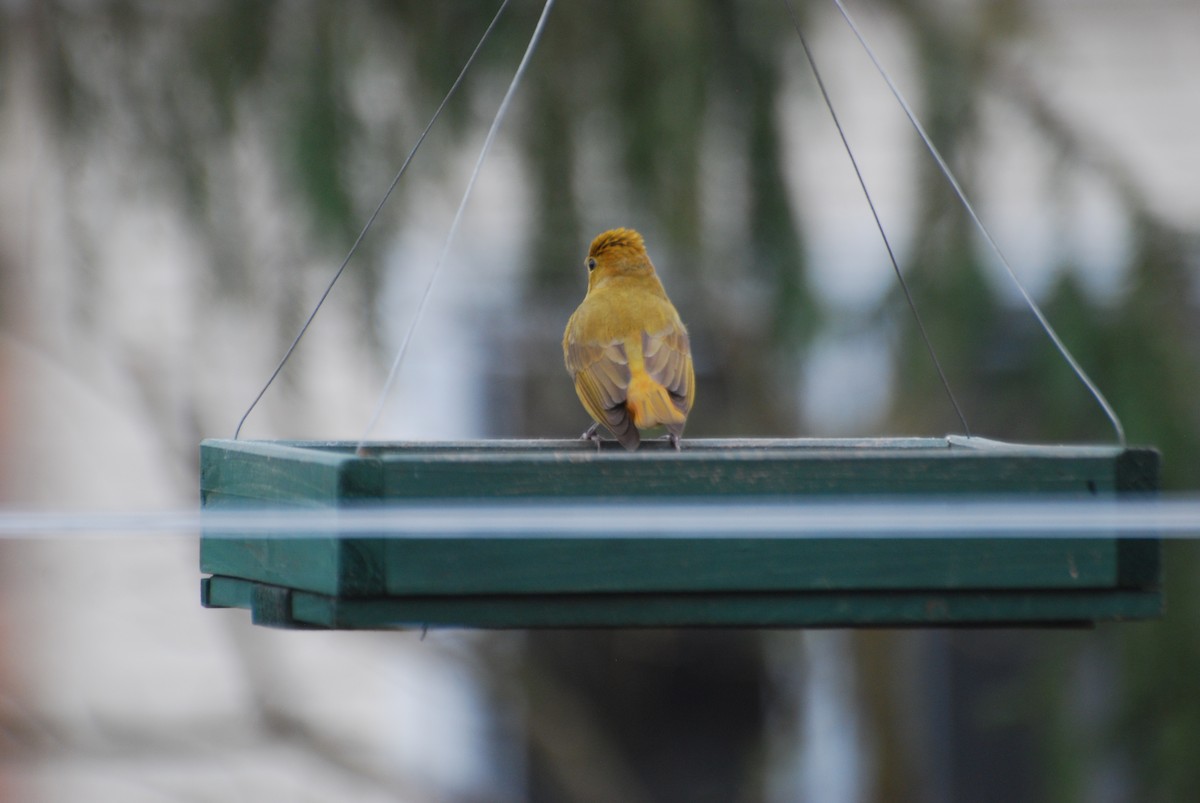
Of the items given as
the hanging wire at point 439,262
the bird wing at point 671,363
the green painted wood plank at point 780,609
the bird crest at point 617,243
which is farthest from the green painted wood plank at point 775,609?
the bird crest at point 617,243

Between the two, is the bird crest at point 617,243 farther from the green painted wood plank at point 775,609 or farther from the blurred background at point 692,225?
the green painted wood plank at point 775,609

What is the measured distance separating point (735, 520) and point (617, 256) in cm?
164

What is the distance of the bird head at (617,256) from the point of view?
3.49m

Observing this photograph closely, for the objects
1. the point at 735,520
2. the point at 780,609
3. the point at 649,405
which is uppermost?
the point at 649,405

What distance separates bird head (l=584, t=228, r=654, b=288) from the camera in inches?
137

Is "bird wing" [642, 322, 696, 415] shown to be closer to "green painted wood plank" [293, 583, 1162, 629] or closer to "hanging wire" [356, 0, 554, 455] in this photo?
"hanging wire" [356, 0, 554, 455]

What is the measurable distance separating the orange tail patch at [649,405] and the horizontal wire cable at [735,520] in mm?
1021

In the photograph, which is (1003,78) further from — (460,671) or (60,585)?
(60,585)

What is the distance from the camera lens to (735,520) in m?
2.02

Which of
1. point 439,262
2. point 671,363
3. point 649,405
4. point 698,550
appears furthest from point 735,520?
point 671,363

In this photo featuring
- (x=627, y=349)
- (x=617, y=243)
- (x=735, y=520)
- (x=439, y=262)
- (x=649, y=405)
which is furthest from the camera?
(x=617, y=243)

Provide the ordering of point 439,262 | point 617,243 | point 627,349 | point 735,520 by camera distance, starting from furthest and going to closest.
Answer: point 617,243 < point 627,349 < point 439,262 < point 735,520

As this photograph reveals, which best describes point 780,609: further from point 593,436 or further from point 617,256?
Answer: point 617,256

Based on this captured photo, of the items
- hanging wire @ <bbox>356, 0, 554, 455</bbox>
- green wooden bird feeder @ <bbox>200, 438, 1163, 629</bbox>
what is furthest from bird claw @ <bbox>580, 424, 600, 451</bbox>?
green wooden bird feeder @ <bbox>200, 438, 1163, 629</bbox>
